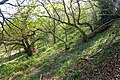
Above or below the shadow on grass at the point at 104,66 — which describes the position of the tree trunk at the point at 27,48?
below

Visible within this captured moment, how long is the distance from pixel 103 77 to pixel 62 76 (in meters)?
3.03

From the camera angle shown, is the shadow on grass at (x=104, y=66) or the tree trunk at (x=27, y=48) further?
the tree trunk at (x=27, y=48)

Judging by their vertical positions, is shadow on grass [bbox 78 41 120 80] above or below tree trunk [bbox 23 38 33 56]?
above

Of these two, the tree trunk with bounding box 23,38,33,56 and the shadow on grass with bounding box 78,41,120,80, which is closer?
the shadow on grass with bounding box 78,41,120,80

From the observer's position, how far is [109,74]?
9086mm

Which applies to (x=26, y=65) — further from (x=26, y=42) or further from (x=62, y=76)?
(x=62, y=76)

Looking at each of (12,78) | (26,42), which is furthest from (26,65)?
(26,42)

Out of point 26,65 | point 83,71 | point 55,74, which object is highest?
point 83,71

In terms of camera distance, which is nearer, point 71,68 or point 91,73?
point 91,73

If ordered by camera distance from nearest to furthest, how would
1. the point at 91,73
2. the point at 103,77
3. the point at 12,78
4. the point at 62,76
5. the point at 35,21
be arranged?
the point at 103,77
the point at 91,73
the point at 62,76
the point at 12,78
the point at 35,21

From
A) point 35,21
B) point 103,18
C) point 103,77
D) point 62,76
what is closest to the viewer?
point 103,77

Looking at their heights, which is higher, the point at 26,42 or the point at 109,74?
the point at 109,74

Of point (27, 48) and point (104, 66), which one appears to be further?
point (27, 48)

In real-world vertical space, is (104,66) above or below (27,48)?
above
